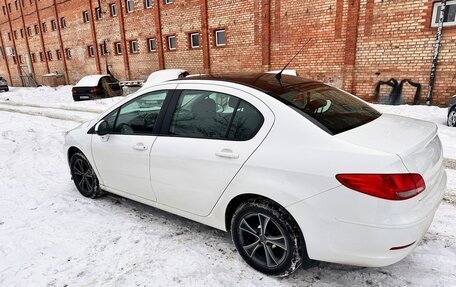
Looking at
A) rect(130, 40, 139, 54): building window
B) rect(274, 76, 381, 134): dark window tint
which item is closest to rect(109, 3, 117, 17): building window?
rect(130, 40, 139, 54): building window

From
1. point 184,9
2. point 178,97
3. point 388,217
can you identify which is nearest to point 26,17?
point 184,9

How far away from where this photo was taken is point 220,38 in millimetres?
16578

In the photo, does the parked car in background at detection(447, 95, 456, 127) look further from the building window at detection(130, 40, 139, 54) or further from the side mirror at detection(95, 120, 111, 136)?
the building window at detection(130, 40, 139, 54)

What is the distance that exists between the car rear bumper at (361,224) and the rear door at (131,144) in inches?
67.6

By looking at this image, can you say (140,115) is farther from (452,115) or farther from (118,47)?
(118,47)

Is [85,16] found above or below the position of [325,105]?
above

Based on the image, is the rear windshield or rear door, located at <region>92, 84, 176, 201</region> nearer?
the rear windshield

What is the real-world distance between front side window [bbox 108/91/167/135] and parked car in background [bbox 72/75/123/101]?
13735mm

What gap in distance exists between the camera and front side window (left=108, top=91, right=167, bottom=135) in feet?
10.7

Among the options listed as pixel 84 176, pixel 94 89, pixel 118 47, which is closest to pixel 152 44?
pixel 118 47

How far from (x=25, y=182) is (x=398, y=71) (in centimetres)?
→ 1167

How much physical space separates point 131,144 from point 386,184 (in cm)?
251

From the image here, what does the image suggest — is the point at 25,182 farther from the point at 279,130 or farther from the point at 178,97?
the point at 279,130

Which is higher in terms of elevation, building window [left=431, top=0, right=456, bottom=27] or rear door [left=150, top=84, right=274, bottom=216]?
building window [left=431, top=0, right=456, bottom=27]
